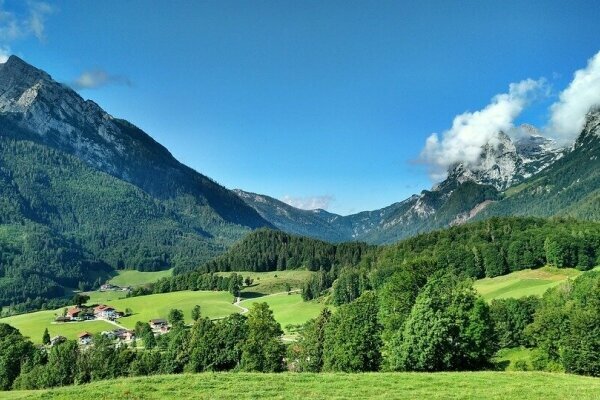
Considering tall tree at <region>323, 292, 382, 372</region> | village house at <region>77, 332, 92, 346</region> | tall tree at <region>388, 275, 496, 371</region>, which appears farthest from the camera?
village house at <region>77, 332, 92, 346</region>

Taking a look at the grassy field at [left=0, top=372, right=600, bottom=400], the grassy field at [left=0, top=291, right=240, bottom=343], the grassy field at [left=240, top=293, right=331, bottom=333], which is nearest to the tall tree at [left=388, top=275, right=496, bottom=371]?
the grassy field at [left=0, top=372, right=600, bottom=400]

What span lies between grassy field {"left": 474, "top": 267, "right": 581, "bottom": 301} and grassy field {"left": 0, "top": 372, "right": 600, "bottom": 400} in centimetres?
8750

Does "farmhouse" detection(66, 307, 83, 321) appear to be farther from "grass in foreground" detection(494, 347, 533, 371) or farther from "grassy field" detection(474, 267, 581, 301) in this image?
"grass in foreground" detection(494, 347, 533, 371)

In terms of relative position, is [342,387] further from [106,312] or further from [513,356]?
[106,312]

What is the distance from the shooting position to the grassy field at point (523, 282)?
12269 centimetres

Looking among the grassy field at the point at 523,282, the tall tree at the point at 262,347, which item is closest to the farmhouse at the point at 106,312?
the tall tree at the point at 262,347

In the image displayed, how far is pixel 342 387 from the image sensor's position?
33.6 m

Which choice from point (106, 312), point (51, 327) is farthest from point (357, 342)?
point (106, 312)

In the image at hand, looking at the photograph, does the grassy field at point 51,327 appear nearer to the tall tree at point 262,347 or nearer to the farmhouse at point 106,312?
the farmhouse at point 106,312

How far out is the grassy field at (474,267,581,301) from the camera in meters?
123

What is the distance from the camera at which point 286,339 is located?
12181cm

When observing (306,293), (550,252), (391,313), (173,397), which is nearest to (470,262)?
(550,252)

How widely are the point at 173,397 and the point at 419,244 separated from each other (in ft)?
586

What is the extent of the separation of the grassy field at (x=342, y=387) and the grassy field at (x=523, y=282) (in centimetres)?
8750
